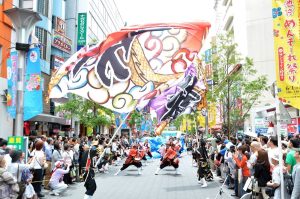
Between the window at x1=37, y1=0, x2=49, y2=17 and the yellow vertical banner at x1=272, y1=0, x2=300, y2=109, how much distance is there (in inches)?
909

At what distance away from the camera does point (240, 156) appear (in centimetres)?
990

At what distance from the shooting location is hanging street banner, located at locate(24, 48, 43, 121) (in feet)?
35.5

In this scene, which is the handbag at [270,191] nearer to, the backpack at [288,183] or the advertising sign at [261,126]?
the backpack at [288,183]

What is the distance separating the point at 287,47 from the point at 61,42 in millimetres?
26427

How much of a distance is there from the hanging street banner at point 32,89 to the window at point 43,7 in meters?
17.3

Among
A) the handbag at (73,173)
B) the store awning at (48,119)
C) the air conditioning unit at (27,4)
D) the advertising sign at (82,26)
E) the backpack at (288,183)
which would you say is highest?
the advertising sign at (82,26)

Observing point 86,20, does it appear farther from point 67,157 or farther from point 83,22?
point 67,157

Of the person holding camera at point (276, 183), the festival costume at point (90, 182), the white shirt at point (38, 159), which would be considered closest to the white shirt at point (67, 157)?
the white shirt at point (38, 159)

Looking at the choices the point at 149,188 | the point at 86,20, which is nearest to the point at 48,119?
the point at 86,20

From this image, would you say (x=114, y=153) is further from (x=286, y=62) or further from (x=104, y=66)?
(x=286, y=62)

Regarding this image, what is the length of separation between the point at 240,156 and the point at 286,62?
3.53 metres

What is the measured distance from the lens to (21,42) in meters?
9.96

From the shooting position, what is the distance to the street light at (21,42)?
9648 mm

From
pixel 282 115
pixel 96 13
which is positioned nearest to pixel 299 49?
pixel 282 115
